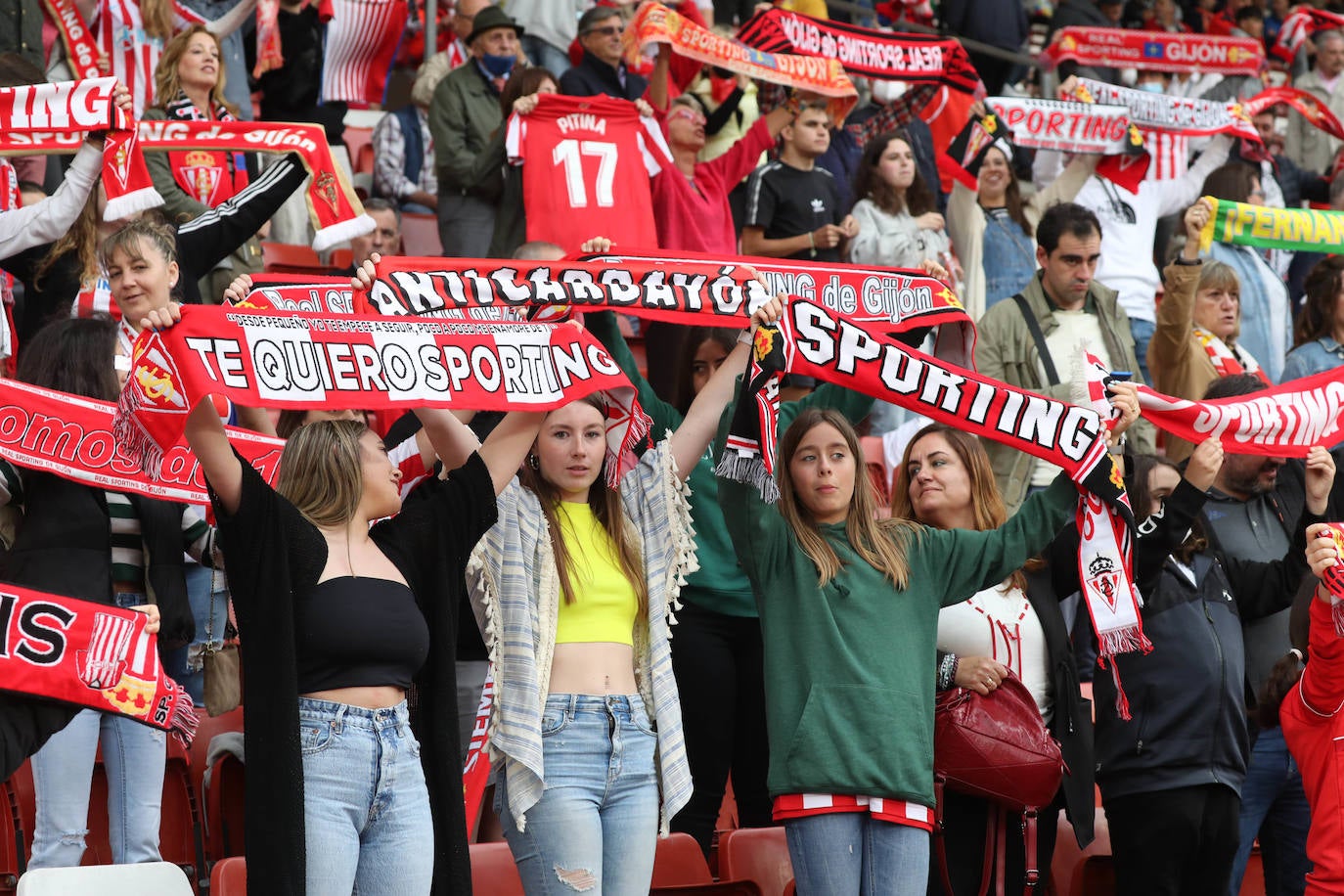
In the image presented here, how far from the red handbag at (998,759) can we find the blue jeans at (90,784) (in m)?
2.04

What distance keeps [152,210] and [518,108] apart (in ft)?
6.38

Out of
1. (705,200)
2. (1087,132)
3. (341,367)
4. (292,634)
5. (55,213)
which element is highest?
(1087,132)

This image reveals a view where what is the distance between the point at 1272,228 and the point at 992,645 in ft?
9.89

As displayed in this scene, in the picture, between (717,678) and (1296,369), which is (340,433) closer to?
(717,678)

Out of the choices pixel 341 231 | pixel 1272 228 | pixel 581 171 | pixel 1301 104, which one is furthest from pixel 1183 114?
pixel 341 231

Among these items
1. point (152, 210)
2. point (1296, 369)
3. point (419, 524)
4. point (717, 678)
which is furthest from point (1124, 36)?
point (419, 524)

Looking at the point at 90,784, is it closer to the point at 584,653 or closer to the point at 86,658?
the point at 86,658

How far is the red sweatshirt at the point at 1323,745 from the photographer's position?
15.1 feet

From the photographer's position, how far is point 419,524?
3951 mm

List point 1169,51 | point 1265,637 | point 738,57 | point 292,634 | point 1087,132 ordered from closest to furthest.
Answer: point 292,634 → point 1265,637 → point 1087,132 → point 738,57 → point 1169,51

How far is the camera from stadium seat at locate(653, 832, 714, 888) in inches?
183

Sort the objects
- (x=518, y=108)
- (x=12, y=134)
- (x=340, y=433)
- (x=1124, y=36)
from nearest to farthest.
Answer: (x=340, y=433)
(x=12, y=134)
(x=518, y=108)
(x=1124, y=36)

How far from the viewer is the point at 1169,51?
11.7 m

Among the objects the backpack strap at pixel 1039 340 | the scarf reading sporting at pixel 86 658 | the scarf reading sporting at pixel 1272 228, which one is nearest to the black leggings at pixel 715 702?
the scarf reading sporting at pixel 86 658
